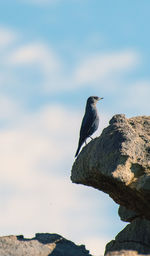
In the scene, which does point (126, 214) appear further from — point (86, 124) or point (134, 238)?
point (86, 124)

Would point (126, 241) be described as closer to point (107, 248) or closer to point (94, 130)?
point (107, 248)

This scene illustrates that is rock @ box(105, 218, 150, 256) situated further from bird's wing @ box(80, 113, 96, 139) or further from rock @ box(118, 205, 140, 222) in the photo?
bird's wing @ box(80, 113, 96, 139)

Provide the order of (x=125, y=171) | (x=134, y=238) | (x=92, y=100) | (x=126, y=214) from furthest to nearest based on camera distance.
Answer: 1. (x=92, y=100)
2. (x=126, y=214)
3. (x=134, y=238)
4. (x=125, y=171)

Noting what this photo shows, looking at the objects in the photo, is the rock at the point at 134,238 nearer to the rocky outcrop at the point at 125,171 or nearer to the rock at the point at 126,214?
the rocky outcrop at the point at 125,171

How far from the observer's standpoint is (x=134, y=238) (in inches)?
527

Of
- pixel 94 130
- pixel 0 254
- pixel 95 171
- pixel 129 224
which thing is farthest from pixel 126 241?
pixel 94 130

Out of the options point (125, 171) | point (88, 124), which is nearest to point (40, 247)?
point (125, 171)

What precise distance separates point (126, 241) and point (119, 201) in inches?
37.2

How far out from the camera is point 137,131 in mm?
13289

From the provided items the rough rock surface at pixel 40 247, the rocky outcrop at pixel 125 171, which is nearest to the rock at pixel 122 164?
the rocky outcrop at pixel 125 171

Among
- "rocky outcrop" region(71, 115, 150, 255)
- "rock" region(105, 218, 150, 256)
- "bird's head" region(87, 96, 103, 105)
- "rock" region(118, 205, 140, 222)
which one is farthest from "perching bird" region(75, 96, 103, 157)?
"rock" region(105, 218, 150, 256)

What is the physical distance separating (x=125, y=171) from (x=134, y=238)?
2.00m

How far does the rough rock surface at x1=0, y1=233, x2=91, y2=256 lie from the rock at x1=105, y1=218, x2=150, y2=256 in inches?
28.8

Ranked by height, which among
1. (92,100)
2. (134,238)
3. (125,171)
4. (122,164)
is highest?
(92,100)
